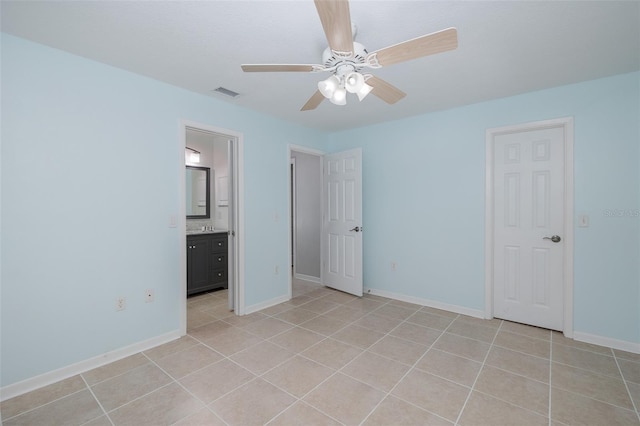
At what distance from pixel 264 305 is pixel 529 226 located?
3.15 metres

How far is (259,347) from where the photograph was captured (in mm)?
2678

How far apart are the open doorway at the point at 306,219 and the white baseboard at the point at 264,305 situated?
0.81 meters

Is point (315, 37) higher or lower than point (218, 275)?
higher

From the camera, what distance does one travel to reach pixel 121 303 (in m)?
2.51

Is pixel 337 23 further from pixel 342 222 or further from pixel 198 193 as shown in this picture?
pixel 198 193

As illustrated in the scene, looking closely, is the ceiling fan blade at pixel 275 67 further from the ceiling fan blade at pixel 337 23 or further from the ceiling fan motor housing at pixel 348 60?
the ceiling fan blade at pixel 337 23

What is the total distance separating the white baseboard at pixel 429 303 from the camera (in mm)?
3402

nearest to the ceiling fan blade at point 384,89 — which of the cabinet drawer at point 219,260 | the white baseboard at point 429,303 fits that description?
A: the white baseboard at point 429,303

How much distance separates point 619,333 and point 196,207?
5.33 meters

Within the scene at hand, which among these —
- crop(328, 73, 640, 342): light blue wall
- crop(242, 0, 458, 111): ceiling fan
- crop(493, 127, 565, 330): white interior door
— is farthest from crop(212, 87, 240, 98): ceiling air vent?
crop(493, 127, 565, 330): white interior door

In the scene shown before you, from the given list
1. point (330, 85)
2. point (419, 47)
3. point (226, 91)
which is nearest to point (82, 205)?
point (226, 91)

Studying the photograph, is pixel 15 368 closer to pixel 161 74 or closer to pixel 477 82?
pixel 161 74

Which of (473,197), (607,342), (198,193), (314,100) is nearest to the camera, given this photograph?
(314,100)

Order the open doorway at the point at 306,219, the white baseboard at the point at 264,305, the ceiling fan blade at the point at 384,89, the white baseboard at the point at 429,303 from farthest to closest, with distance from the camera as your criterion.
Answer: the open doorway at the point at 306,219
the white baseboard at the point at 264,305
the white baseboard at the point at 429,303
the ceiling fan blade at the point at 384,89
